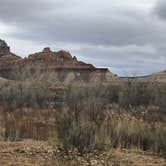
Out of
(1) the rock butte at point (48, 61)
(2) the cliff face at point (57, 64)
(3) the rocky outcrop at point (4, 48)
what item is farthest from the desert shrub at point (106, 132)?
(3) the rocky outcrop at point (4, 48)

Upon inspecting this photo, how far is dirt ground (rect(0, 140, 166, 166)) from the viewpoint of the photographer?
42.5 ft

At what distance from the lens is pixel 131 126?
17703 mm

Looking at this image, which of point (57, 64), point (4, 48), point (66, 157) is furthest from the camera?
point (4, 48)

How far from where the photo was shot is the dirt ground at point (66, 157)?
12945 millimetres

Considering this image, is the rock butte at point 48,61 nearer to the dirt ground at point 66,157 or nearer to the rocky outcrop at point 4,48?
the rocky outcrop at point 4,48

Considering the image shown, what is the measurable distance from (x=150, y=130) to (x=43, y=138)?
3786 millimetres

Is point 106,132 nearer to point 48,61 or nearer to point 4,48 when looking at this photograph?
point 48,61

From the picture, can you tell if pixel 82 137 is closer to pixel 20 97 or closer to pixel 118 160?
pixel 118 160

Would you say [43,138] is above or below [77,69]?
below

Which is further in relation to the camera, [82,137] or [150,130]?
[150,130]

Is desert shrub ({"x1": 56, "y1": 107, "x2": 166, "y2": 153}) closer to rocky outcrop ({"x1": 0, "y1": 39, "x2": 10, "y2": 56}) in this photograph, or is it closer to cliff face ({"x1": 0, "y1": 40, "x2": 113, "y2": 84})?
cliff face ({"x1": 0, "y1": 40, "x2": 113, "y2": 84})

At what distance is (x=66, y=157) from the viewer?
518 inches

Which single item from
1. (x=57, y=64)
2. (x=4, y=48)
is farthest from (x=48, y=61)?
(x=4, y=48)

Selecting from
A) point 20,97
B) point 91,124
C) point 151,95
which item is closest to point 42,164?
point 91,124
